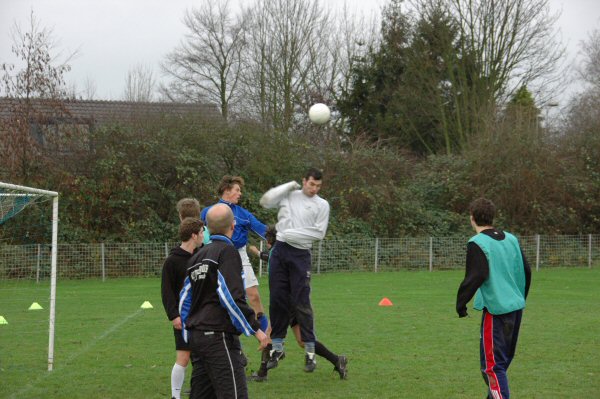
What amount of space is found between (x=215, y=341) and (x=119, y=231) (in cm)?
1902

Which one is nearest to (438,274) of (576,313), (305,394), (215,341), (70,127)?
(576,313)

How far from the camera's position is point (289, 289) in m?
7.98

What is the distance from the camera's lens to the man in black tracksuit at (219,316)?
4973 millimetres

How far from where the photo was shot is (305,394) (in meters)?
7.07

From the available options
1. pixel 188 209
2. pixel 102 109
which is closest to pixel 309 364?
pixel 188 209

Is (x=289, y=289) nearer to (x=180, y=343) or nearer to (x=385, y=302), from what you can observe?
(x=180, y=343)

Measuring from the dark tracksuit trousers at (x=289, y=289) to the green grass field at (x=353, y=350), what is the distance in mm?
527

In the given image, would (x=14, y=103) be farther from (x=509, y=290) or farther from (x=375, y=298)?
(x=509, y=290)

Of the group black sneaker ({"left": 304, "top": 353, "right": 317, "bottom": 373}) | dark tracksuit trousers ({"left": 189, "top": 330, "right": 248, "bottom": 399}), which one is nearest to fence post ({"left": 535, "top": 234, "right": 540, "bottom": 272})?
black sneaker ({"left": 304, "top": 353, "right": 317, "bottom": 373})

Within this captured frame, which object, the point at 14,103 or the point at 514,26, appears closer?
the point at 14,103

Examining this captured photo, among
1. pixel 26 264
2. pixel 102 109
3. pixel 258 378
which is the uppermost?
pixel 102 109

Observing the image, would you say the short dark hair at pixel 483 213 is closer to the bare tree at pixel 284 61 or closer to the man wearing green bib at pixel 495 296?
the man wearing green bib at pixel 495 296

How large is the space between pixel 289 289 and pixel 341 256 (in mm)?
15539

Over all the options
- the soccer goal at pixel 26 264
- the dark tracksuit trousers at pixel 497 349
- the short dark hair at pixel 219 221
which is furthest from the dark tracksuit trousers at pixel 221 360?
the soccer goal at pixel 26 264
